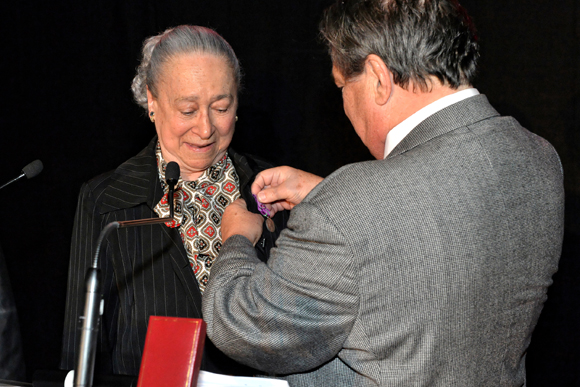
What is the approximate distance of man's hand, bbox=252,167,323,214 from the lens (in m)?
1.55

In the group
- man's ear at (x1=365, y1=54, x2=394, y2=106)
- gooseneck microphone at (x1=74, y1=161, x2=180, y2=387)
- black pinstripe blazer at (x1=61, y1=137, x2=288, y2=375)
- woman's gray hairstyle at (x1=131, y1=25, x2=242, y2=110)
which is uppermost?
woman's gray hairstyle at (x1=131, y1=25, x2=242, y2=110)

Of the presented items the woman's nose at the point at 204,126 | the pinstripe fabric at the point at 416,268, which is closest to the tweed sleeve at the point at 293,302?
the pinstripe fabric at the point at 416,268

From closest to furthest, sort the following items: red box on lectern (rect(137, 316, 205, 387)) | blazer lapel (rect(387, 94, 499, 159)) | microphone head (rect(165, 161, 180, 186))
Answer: red box on lectern (rect(137, 316, 205, 387))
blazer lapel (rect(387, 94, 499, 159))
microphone head (rect(165, 161, 180, 186))

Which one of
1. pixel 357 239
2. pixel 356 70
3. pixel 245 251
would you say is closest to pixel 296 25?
pixel 356 70

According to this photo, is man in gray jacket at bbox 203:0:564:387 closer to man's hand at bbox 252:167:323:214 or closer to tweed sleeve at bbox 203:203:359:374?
tweed sleeve at bbox 203:203:359:374

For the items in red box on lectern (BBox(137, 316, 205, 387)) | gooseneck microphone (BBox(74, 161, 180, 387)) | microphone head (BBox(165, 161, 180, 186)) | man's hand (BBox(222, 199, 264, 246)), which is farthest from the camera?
microphone head (BBox(165, 161, 180, 186))

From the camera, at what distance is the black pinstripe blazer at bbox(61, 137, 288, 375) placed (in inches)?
70.5

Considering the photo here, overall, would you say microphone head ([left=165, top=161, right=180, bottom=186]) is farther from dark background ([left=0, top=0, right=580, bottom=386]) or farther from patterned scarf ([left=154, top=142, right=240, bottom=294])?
Answer: dark background ([left=0, top=0, right=580, bottom=386])

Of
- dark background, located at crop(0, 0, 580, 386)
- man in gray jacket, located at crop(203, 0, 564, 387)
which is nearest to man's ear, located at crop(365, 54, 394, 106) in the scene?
man in gray jacket, located at crop(203, 0, 564, 387)

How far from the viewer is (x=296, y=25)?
2.76 m

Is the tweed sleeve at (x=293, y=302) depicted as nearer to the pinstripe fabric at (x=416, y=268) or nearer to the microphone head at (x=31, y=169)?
the pinstripe fabric at (x=416, y=268)

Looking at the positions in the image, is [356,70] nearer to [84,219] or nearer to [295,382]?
[295,382]

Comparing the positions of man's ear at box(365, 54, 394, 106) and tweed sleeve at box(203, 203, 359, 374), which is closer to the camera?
tweed sleeve at box(203, 203, 359, 374)

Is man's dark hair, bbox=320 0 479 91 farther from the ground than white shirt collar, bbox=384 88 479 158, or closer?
farther from the ground
